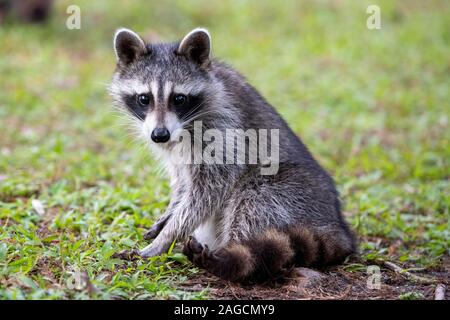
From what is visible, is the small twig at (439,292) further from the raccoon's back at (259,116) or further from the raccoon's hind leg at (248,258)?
the raccoon's back at (259,116)

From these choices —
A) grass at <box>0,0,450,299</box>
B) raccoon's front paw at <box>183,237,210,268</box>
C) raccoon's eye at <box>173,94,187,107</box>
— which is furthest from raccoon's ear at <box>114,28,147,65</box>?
raccoon's front paw at <box>183,237,210,268</box>

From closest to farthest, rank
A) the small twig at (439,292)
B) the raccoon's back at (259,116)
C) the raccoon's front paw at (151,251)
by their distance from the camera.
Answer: the small twig at (439,292) → the raccoon's front paw at (151,251) → the raccoon's back at (259,116)

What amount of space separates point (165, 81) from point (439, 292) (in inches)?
103

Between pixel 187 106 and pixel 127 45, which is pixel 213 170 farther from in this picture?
pixel 127 45

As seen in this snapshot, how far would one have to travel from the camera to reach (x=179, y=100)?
16.2 ft

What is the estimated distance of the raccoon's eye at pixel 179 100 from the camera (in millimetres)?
4918

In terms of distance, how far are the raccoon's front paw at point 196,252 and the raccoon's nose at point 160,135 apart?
2.67ft

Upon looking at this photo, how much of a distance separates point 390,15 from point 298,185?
10302 mm

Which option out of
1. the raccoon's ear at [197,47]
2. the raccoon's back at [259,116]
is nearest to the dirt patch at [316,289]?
the raccoon's back at [259,116]

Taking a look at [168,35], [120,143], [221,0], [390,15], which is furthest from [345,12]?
[120,143]

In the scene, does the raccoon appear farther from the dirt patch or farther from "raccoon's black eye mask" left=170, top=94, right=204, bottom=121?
the dirt patch

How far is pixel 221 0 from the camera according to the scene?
1525 centimetres

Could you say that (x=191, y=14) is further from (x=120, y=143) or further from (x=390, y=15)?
(x=120, y=143)

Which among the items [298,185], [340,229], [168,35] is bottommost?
[340,229]
